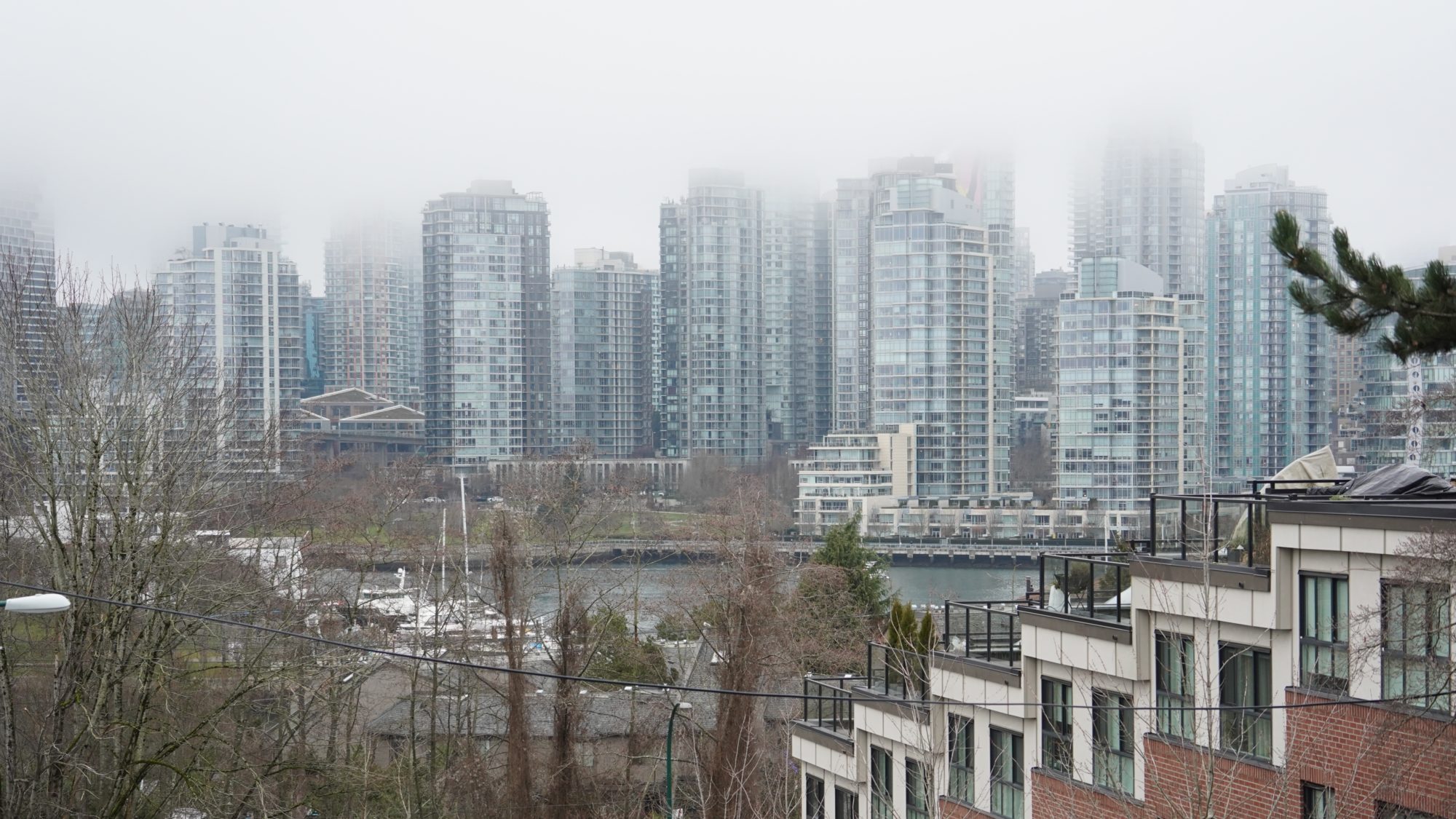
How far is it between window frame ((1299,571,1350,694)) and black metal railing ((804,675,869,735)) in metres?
3.75

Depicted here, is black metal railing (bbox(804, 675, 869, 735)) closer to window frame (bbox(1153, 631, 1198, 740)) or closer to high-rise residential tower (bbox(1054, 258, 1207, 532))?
window frame (bbox(1153, 631, 1198, 740))

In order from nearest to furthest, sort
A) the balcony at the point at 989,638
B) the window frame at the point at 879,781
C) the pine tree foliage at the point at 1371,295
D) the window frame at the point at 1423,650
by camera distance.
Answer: the window frame at the point at 1423,650 → the pine tree foliage at the point at 1371,295 → the balcony at the point at 989,638 → the window frame at the point at 879,781

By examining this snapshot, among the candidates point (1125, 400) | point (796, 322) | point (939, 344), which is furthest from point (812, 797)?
point (796, 322)

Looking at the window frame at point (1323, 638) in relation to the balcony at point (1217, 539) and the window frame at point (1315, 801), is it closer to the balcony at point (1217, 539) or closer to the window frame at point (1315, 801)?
the balcony at point (1217, 539)

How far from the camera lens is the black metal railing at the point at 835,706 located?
9359 millimetres

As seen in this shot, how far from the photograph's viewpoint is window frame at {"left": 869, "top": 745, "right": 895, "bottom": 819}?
8625 mm

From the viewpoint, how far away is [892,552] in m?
46.8

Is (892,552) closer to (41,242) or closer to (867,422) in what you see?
(867,422)

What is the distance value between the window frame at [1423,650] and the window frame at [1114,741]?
1581mm

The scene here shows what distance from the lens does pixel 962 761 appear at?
802 centimetres

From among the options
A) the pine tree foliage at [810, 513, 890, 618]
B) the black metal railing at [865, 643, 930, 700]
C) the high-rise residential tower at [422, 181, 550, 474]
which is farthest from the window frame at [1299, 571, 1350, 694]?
the high-rise residential tower at [422, 181, 550, 474]

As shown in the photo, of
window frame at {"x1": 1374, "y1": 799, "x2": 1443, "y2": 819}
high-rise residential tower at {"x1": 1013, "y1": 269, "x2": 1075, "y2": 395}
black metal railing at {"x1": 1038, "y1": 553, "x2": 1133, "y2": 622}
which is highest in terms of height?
high-rise residential tower at {"x1": 1013, "y1": 269, "x2": 1075, "y2": 395}

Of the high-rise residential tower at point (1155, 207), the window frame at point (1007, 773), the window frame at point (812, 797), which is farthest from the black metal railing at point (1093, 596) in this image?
the high-rise residential tower at point (1155, 207)

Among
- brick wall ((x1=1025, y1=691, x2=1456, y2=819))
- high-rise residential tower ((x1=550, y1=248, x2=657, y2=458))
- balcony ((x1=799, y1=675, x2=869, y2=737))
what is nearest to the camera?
brick wall ((x1=1025, y1=691, x2=1456, y2=819))
